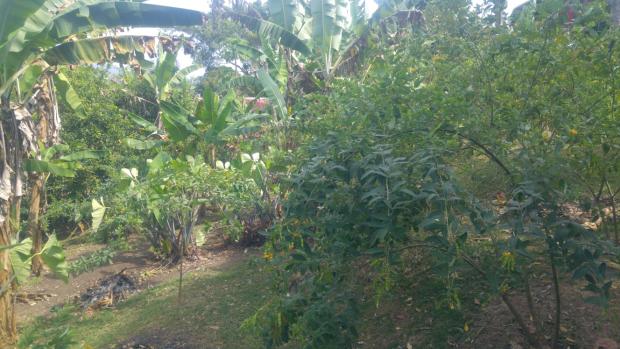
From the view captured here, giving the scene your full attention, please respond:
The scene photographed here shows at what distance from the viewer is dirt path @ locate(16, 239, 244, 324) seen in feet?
26.1

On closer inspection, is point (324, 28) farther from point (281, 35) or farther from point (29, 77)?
point (29, 77)

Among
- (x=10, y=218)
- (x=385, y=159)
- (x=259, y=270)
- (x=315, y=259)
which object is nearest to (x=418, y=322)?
(x=315, y=259)

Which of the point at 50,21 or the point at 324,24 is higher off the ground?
the point at 324,24

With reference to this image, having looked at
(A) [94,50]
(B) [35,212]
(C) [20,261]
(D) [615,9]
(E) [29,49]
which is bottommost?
(C) [20,261]

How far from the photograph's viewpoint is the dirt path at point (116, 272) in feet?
26.1

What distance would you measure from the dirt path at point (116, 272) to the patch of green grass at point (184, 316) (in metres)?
0.51

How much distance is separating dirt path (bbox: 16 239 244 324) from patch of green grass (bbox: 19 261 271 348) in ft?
1.66

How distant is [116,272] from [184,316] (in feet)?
9.60

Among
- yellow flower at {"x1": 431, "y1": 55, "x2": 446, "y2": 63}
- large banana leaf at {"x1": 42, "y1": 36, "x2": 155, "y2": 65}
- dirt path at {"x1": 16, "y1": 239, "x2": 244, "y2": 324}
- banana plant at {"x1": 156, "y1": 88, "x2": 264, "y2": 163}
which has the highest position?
large banana leaf at {"x1": 42, "y1": 36, "x2": 155, "y2": 65}

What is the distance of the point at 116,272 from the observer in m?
8.75

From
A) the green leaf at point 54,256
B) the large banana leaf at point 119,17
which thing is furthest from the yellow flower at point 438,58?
the green leaf at point 54,256

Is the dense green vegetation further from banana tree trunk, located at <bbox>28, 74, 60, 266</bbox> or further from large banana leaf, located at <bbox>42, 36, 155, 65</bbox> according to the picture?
banana tree trunk, located at <bbox>28, 74, 60, 266</bbox>

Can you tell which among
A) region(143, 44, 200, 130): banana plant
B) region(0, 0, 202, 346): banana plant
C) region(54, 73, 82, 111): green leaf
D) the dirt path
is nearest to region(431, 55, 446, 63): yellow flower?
region(0, 0, 202, 346): banana plant

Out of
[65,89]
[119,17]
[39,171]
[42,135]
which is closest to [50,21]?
[119,17]
